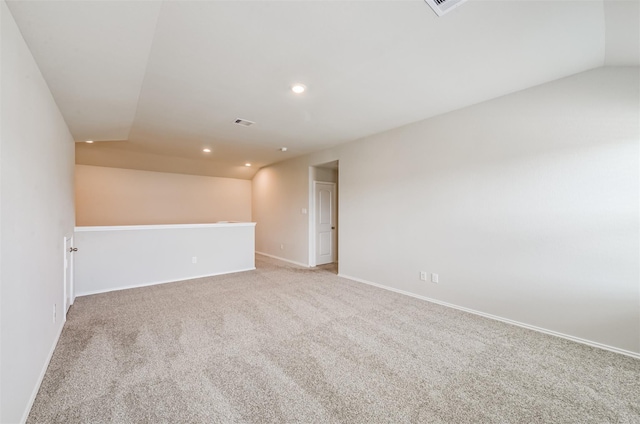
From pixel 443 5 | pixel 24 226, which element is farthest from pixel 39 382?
pixel 443 5

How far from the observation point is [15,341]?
1.47 metres

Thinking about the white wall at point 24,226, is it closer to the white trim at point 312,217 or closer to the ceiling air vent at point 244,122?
the ceiling air vent at point 244,122

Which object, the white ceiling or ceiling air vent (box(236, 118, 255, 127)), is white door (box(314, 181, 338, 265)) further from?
the white ceiling

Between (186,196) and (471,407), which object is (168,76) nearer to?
(471,407)

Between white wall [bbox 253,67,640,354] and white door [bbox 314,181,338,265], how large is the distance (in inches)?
73.7

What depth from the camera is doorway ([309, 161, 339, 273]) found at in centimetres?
586

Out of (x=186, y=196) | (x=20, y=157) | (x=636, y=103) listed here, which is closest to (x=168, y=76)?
(x=20, y=157)

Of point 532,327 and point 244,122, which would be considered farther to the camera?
point 244,122

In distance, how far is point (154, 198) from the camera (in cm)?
673

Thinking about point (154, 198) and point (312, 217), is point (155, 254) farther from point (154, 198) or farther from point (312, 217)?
point (312, 217)

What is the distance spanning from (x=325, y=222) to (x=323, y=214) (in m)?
0.20

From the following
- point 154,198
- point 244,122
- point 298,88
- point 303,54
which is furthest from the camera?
point 154,198

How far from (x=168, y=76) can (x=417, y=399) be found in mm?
3421

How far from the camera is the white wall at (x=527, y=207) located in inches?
92.0
